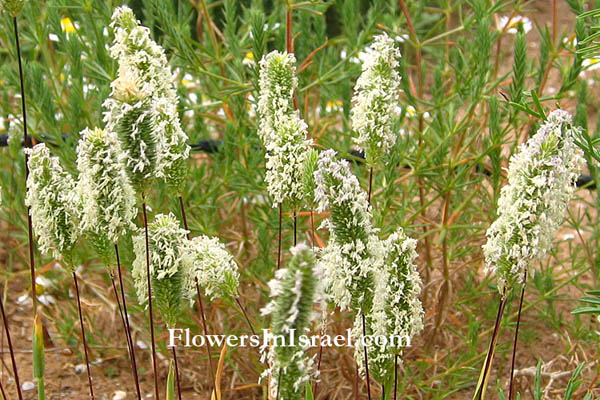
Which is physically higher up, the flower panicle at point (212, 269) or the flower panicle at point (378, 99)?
the flower panicle at point (378, 99)

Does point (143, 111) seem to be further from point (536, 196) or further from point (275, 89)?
point (536, 196)

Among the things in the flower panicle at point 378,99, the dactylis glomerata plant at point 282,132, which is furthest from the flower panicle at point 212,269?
the flower panicle at point 378,99

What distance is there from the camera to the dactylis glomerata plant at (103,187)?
36.8 inches

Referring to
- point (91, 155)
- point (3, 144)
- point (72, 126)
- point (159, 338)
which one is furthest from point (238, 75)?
point (91, 155)

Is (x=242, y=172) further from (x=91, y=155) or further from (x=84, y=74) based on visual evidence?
(x=91, y=155)

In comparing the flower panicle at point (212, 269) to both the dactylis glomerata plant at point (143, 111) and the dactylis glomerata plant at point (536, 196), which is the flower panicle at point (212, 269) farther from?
the dactylis glomerata plant at point (536, 196)

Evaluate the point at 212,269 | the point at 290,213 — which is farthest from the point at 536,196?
the point at 290,213

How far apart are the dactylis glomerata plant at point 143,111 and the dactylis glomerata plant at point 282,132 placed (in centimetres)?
11

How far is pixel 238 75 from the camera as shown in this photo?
179 centimetres

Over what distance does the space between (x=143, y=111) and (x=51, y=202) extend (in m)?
0.20

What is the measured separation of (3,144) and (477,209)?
118 cm

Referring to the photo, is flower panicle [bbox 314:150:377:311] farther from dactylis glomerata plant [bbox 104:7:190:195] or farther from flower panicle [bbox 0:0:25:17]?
flower panicle [bbox 0:0:25:17]

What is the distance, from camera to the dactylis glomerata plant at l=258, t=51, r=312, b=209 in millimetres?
1034

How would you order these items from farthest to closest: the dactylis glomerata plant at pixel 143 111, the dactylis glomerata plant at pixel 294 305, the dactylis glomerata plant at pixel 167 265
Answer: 1. the dactylis glomerata plant at pixel 167 265
2. the dactylis glomerata plant at pixel 143 111
3. the dactylis glomerata plant at pixel 294 305
